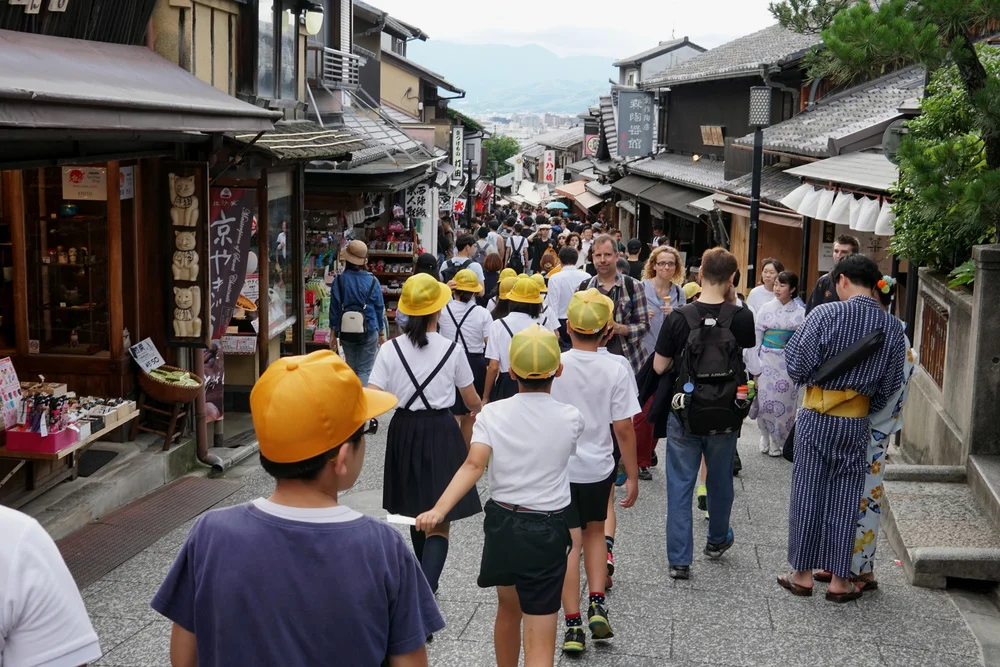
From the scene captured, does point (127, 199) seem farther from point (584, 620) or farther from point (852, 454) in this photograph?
point (852, 454)

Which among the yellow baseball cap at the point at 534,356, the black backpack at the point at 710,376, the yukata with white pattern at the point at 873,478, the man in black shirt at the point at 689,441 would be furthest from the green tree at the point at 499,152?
the yellow baseball cap at the point at 534,356

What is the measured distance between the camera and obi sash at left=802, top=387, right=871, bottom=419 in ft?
20.0

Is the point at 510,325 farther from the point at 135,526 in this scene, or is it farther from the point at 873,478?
the point at 135,526

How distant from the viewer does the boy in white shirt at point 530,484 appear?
181 inches

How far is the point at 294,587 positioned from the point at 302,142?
365 inches

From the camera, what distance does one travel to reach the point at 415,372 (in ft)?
19.6

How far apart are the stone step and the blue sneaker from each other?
1.12 meters

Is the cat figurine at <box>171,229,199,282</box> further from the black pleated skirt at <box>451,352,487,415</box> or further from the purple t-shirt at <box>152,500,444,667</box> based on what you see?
the purple t-shirt at <box>152,500,444,667</box>

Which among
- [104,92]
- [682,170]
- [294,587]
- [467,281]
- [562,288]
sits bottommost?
[294,587]

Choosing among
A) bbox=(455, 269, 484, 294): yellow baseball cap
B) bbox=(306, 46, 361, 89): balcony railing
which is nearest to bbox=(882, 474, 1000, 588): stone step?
bbox=(455, 269, 484, 294): yellow baseball cap

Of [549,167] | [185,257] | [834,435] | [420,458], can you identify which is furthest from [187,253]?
[549,167]

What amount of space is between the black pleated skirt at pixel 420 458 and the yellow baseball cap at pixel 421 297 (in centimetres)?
58

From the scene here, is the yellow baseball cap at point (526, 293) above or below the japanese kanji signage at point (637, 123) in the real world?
below

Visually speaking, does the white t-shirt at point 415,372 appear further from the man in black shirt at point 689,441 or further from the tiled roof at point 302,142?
the tiled roof at point 302,142
